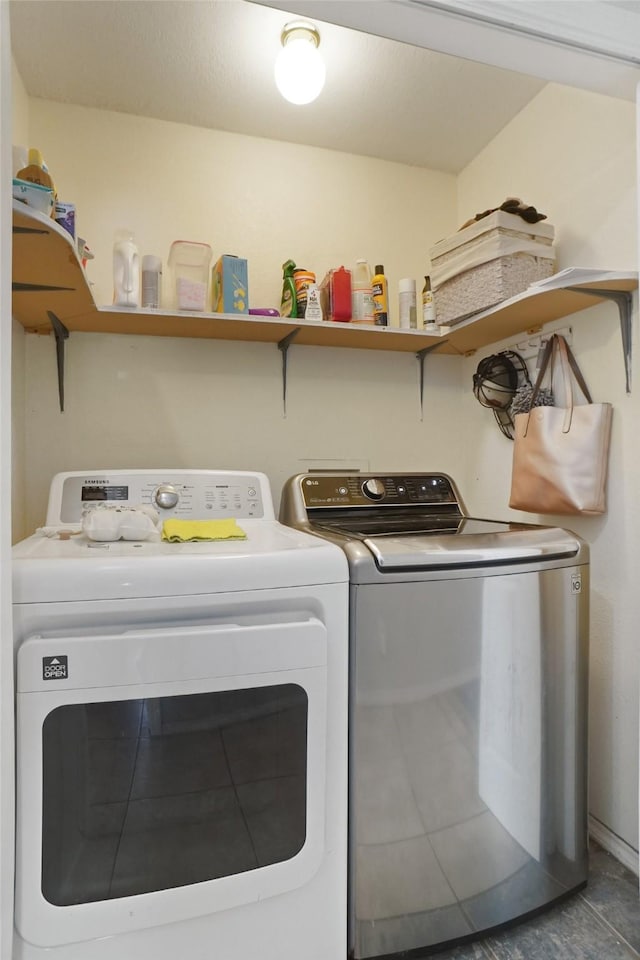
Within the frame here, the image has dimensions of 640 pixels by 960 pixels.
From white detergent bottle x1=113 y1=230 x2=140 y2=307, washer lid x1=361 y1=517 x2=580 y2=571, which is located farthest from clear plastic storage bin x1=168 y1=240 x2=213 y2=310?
washer lid x1=361 y1=517 x2=580 y2=571

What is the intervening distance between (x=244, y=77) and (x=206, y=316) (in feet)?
2.73

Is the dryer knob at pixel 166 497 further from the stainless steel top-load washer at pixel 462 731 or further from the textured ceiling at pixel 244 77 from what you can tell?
the textured ceiling at pixel 244 77

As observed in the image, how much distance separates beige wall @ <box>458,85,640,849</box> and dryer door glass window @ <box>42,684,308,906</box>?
101cm

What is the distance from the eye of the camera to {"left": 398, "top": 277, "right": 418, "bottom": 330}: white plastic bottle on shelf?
214 centimetres

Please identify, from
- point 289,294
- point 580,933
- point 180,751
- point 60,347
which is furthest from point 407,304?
point 580,933

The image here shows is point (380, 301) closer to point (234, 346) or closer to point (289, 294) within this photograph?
point (289, 294)

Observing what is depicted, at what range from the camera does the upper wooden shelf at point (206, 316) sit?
137 cm

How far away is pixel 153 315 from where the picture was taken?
5.93ft

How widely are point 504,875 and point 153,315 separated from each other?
1870 millimetres

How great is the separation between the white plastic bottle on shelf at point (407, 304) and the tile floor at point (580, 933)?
1.87m

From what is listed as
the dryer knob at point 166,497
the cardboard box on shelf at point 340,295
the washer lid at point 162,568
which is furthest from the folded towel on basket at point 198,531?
the cardboard box on shelf at point 340,295

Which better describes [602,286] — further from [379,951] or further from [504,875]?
[379,951]

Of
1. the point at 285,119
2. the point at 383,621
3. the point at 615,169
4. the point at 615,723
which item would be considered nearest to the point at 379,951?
the point at 383,621

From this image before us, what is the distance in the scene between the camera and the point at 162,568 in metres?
1.10
